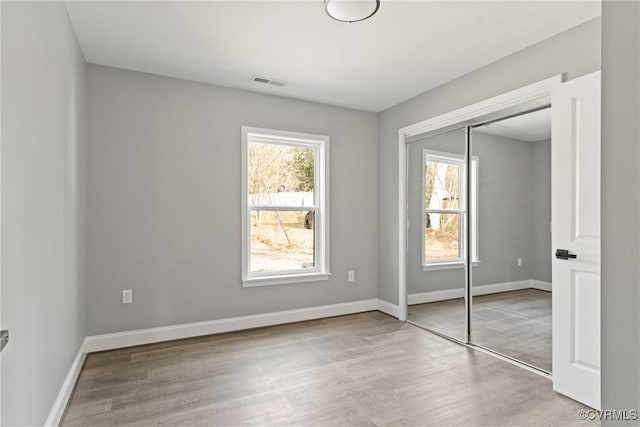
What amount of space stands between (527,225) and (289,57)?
8.21ft

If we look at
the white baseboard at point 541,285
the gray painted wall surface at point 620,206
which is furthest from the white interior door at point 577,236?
the gray painted wall surface at point 620,206

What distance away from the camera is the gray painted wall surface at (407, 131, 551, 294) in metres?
2.92

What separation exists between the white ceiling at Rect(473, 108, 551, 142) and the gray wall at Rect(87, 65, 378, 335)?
6.69ft

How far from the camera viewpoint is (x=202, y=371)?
9.46 ft

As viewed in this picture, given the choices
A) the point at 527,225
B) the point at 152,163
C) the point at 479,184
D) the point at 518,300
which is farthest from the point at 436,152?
the point at 152,163

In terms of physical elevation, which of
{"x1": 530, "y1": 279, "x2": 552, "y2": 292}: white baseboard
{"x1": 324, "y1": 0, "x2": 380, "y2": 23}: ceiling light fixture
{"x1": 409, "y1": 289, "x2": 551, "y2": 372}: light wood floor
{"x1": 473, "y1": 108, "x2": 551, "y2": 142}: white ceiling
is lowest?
{"x1": 409, "y1": 289, "x2": 551, "y2": 372}: light wood floor

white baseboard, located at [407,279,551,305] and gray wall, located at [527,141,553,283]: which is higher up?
gray wall, located at [527,141,553,283]

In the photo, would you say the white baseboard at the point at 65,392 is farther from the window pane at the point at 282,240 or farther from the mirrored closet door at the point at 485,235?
the mirrored closet door at the point at 485,235

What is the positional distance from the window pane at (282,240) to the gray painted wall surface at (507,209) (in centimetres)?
147

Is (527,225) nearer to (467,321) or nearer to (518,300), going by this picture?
(518,300)

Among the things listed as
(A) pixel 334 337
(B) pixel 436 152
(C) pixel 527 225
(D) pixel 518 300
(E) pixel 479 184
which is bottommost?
(A) pixel 334 337

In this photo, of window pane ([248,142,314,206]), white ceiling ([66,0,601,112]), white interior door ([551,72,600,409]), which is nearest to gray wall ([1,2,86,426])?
white ceiling ([66,0,601,112])

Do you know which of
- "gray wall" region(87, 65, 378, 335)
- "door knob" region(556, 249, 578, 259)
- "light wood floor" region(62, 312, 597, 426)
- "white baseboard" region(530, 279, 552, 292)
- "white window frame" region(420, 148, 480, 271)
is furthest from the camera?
"white window frame" region(420, 148, 480, 271)

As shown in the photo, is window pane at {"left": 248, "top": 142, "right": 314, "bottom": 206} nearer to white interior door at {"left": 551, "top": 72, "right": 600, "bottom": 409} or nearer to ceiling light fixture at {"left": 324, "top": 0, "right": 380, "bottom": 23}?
ceiling light fixture at {"left": 324, "top": 0, "right": 380, "bottom": 23}
